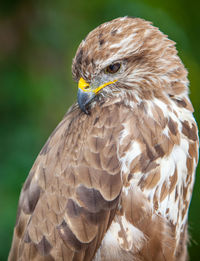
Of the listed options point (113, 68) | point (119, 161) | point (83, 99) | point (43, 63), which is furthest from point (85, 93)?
point (43, 63)

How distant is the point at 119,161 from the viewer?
2.50 metres

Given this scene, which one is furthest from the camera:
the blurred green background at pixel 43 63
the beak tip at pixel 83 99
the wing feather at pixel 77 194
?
the blurred green background at pixel 43 63

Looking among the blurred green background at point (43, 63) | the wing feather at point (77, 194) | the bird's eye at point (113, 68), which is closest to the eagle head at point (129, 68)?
the bird's eye at point (113, 68)

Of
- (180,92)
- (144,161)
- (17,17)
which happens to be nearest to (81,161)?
(144,161)

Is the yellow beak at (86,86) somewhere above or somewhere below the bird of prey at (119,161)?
above

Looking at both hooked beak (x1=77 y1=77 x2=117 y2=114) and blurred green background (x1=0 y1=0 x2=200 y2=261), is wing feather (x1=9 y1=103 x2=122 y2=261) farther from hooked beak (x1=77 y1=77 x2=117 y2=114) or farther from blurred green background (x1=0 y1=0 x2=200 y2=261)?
blurred green background (x1=0 y1=0 x2=200 y2=261)

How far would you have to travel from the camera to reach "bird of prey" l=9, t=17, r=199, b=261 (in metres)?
2.50

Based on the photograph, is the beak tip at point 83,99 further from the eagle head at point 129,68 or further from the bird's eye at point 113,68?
the bird's eye at point 113,68

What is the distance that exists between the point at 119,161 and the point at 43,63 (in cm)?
260

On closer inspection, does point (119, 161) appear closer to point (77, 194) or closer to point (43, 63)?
point (77, 194)

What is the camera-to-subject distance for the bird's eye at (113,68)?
2.57 metres

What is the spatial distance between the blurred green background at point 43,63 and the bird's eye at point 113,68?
1.37 metres

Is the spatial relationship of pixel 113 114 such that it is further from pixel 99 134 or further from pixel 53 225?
pixel 53 225

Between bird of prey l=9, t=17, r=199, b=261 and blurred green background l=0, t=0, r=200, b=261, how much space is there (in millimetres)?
1216
